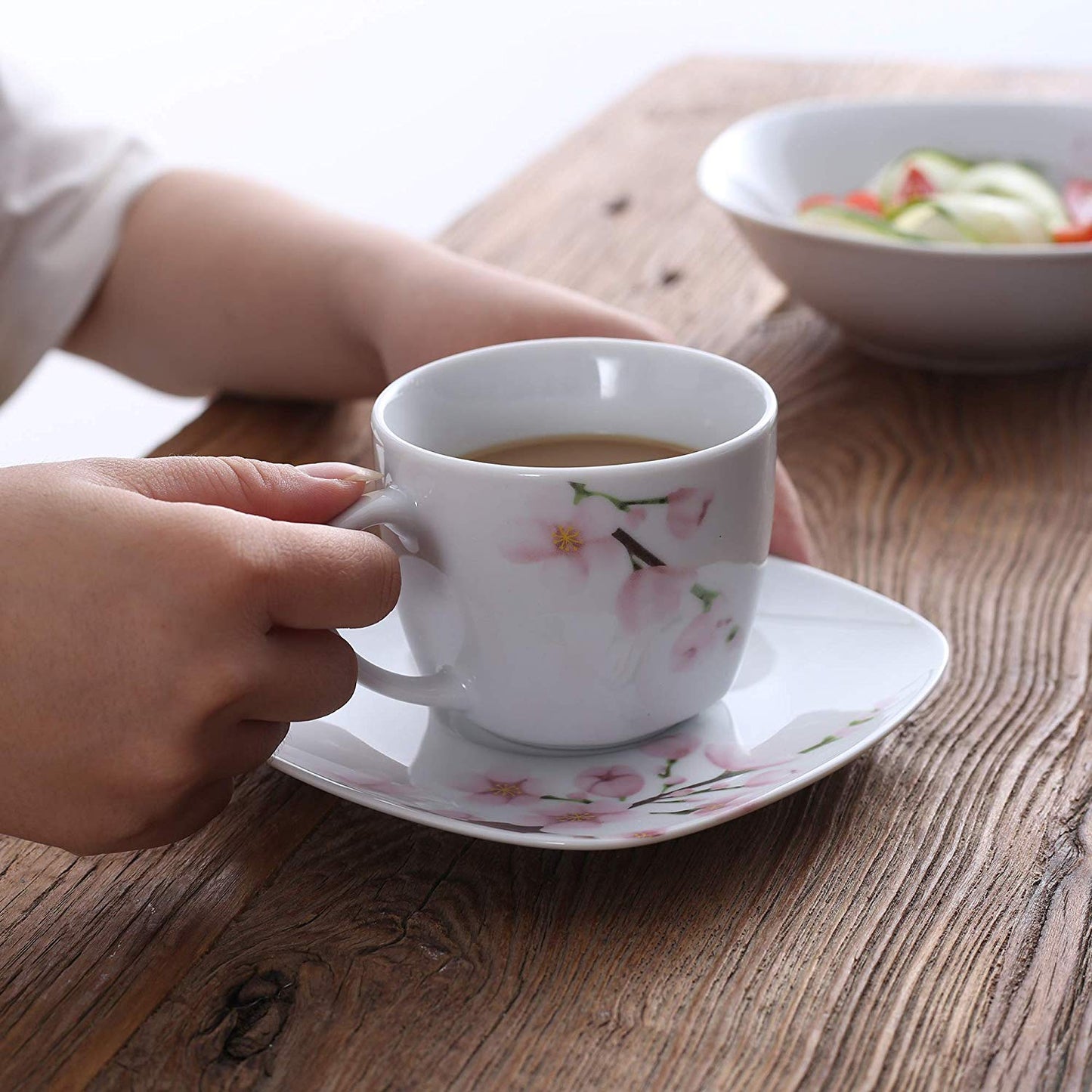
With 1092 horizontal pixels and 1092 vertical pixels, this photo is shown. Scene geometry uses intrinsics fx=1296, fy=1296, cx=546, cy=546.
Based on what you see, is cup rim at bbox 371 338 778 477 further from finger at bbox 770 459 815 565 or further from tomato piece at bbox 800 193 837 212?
tomato piece at bbox 800 193 837 212

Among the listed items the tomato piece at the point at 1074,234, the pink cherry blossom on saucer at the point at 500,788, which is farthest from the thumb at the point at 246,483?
the tomato piece at the point at 1074,234

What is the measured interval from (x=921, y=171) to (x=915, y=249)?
0.19 meters

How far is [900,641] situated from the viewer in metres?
0.48

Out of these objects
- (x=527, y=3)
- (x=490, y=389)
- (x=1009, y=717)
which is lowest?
(x=527, y=3)

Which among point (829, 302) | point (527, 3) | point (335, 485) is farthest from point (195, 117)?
point (335, 485)

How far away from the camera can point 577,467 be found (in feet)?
1.43

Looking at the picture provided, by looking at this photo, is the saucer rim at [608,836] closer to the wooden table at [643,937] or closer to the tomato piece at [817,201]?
the wooden table at [643,937]

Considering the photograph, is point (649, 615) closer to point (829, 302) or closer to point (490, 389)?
point (490, 389)

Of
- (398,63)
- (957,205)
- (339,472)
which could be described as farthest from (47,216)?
(398,63)

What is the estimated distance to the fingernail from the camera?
1.41 ft

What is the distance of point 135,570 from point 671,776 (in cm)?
18

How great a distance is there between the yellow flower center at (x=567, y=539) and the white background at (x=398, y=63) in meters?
1.85

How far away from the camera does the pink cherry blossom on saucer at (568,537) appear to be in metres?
0.39

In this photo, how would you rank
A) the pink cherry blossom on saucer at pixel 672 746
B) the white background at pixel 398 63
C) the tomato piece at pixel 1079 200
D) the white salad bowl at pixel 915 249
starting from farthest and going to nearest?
1. the white background at pixel 398 63
2. the tomato piece at pixel 1079 200
3. the white salad bowl at pixel 915 249
4. the pink cherry blossom on saucer at pixel 672 746
